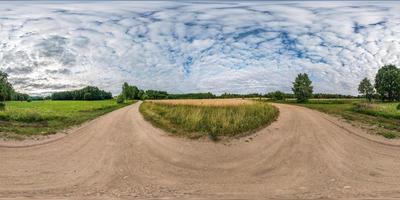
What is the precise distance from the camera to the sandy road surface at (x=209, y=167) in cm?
1336

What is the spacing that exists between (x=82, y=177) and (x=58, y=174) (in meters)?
1.12

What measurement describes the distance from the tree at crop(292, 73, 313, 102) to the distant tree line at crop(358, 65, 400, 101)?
7.65ft

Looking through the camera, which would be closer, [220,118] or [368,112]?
[220,118]

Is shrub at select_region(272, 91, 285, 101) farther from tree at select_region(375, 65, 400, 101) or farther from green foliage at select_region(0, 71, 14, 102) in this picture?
green foliage at select_region(0, 71, 14, 102)

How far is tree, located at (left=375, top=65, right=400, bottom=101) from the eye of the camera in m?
16.3

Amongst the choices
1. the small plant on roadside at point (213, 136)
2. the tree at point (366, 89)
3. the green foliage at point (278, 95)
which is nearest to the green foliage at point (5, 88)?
the small plant on roadside at point (213, 136)

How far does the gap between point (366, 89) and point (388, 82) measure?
4.85 ft

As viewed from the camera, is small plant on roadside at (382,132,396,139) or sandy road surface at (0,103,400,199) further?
small plant on roadside at (382,132,396,139)

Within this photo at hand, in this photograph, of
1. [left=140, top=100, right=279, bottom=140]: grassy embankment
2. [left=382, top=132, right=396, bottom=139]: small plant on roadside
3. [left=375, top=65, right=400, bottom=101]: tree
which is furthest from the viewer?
[left=382, top=132, right=396, bottom=139]: small plant on roadside

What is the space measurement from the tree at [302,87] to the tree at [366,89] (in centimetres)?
197

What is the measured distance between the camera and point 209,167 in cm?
1553

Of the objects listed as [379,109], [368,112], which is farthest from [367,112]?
[379,109]

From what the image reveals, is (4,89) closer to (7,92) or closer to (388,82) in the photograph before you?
(7,92)

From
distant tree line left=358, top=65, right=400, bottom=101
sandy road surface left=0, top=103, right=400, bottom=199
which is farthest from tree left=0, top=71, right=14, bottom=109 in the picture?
distant tree line left=358, top=65, right=400, bottom=101
